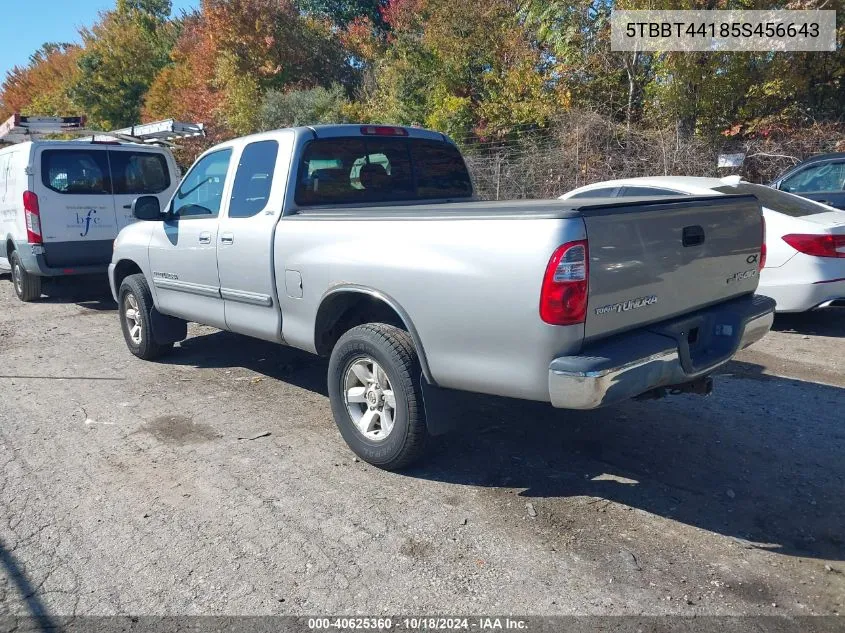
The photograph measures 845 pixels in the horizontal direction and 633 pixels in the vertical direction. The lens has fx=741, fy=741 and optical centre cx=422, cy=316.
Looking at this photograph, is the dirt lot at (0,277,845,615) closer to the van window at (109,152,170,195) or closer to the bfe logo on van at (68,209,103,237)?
the bfe logo on van at (68,209,103,237)

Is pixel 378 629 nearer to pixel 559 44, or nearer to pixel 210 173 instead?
pixel 210 173

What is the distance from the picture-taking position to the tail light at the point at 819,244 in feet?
22.2

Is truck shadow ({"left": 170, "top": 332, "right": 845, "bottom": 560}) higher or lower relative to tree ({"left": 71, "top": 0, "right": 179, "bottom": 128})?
lower

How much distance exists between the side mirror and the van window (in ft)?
15.4

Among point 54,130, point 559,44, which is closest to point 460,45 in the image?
point 559,44

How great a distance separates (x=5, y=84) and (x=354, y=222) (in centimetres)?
5548

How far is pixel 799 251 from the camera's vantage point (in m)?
6.91

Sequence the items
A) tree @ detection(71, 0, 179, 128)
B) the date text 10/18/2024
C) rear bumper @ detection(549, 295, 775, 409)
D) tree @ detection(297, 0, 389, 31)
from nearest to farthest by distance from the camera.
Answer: the date text 10/18/2024 < rear bumper @ detection(549, 295, 775, 409) < tree @ detection(297, 0, 389, 31) < tree @ detection(71, 0, 179, 128)

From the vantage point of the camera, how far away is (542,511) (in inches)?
152

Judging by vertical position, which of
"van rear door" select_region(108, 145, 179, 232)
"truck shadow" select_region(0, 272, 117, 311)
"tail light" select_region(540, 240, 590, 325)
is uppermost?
"van rear door" select_region(108, 145, 179, 232)

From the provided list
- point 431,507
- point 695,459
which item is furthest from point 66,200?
point 695,459

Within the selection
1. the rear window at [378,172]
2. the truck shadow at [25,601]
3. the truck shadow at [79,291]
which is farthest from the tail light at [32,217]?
the truck shadow at [25,601]

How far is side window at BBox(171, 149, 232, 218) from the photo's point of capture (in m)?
5.70

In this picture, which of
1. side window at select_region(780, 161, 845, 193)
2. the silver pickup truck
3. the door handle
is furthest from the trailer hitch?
side window at select_region(780, 161, 845, 193)
